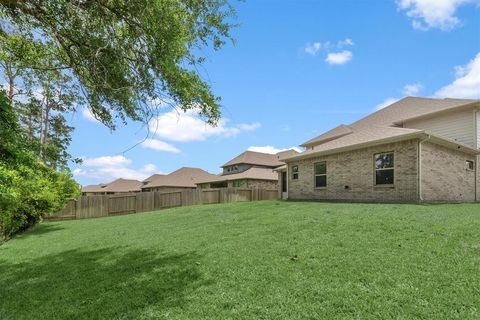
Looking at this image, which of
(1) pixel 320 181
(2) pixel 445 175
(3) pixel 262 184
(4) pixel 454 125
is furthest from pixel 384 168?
(3) pixel 262 184

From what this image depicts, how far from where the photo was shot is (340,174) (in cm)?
1581

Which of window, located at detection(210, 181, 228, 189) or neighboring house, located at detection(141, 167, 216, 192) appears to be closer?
window, located at detection(210, 181, 228, 189)

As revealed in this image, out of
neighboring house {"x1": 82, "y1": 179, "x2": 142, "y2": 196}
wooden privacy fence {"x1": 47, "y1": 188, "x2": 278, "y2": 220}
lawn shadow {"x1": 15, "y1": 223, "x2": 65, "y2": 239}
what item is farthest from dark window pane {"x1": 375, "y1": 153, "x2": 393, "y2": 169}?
neighboring house {"x1": 82, "y1": 179, "x2": 142, "y2": 196}

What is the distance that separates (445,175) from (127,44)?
14112 mm

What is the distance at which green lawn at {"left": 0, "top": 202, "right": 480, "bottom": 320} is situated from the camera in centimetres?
364

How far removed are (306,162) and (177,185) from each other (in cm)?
2718

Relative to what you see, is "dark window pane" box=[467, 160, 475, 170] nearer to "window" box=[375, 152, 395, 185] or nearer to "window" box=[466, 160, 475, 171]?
"window" box=[466, 160, 475, 171]

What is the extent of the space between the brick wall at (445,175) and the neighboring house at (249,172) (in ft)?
54.4

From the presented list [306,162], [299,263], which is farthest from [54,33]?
[306,162]

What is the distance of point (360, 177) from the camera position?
14820 millimetres

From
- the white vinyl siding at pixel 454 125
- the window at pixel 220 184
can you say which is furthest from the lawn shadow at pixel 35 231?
the window at pixel 220 184

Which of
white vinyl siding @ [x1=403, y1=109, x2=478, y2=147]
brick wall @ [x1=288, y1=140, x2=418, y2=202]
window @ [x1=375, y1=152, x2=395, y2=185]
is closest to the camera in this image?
brick wall @ [x1=288, y1=140, x2=418, y2=202]

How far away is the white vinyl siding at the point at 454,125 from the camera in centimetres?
1585

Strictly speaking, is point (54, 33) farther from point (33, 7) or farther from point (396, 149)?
point (396, 149)
